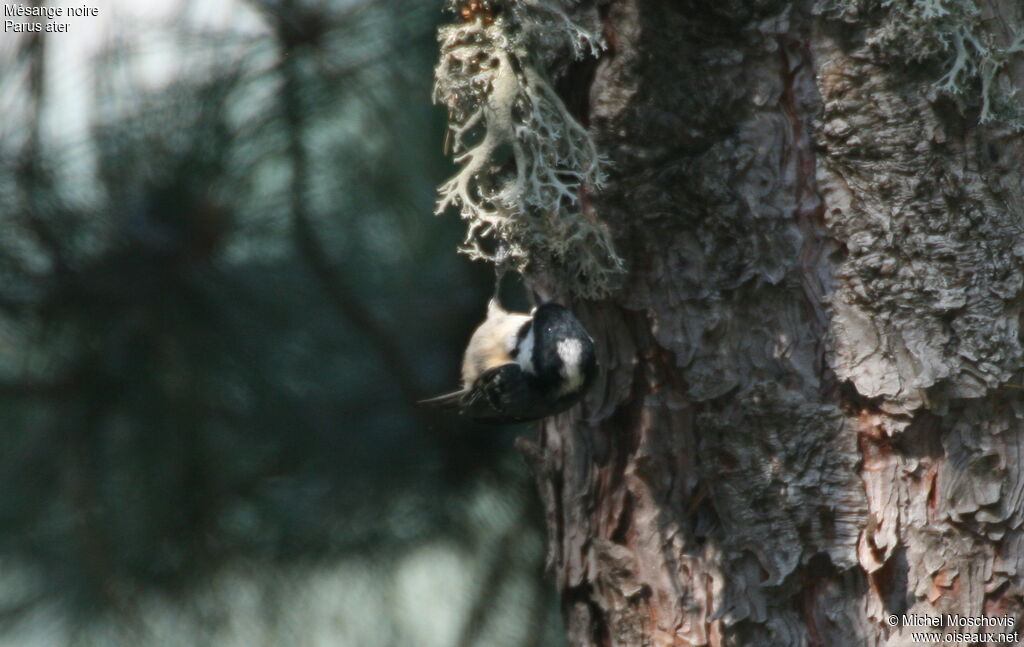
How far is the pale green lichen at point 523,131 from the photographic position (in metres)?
0.99

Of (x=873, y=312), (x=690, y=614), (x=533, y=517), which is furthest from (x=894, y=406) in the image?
(x=533, y=517)

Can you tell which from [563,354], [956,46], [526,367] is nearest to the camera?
[956,46]

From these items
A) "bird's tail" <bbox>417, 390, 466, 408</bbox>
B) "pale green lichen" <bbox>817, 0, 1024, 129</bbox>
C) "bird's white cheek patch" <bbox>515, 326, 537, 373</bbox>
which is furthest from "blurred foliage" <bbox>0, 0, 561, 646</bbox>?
"pale green lichen" <bbox>817, 0, 1024, 129</bbox>

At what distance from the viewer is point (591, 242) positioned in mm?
1062

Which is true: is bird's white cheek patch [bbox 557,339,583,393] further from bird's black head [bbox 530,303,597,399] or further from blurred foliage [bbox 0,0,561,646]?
blurred foliage [bbox 0,0,561,646]

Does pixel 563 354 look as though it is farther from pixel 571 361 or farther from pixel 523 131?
pixel 523 131

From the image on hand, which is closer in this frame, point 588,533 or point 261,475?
point 588,533

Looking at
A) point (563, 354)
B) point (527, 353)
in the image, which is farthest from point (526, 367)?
point (563, 354)

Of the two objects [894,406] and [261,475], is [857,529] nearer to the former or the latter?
[894,406]

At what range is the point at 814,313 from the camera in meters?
1.05

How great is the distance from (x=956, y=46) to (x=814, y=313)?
13.4 inches

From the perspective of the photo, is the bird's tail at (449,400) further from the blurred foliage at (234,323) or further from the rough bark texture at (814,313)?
the rough bark texture at (814,313)

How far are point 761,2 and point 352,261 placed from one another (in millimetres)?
815

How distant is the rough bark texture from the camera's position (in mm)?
986
